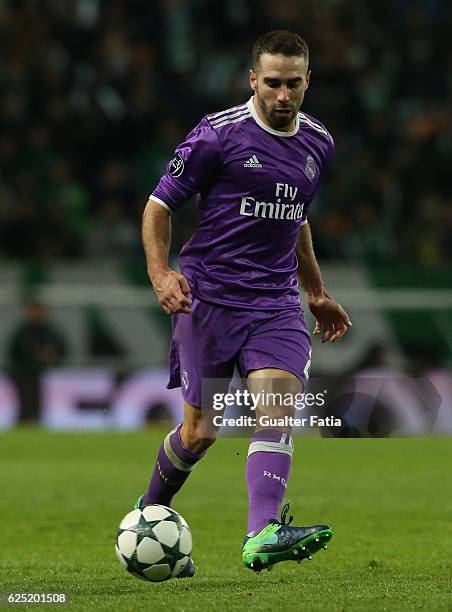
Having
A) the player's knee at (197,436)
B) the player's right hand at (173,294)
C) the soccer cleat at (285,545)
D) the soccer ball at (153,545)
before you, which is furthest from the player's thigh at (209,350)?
the soccer cleat at (285,545)

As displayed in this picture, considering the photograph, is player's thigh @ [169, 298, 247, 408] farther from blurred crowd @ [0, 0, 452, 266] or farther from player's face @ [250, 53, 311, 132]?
blurred crowd @ [0, 0, 452, 266]

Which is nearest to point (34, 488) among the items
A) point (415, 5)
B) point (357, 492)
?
point (357, 492)

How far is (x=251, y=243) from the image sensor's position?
19.0 feet

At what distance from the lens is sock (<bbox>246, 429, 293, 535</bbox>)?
213 inches

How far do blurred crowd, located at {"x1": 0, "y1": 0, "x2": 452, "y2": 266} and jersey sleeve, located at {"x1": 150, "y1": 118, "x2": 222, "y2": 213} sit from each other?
9.63 meters

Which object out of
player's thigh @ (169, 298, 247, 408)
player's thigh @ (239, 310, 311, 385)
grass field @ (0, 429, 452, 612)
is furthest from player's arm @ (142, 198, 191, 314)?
grass field @ (0, 429, 452, 612)

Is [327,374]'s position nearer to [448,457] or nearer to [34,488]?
[448,457]

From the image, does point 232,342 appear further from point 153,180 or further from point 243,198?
point 153,180

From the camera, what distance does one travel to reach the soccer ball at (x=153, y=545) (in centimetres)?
562

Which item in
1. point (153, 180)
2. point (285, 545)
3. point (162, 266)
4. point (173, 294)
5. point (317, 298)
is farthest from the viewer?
point (153, 180)

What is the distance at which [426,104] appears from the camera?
18.4 meters

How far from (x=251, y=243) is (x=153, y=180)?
10676 millimetres

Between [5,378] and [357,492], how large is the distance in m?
6.12

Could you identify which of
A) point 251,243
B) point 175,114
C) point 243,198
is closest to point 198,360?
point 251,243
